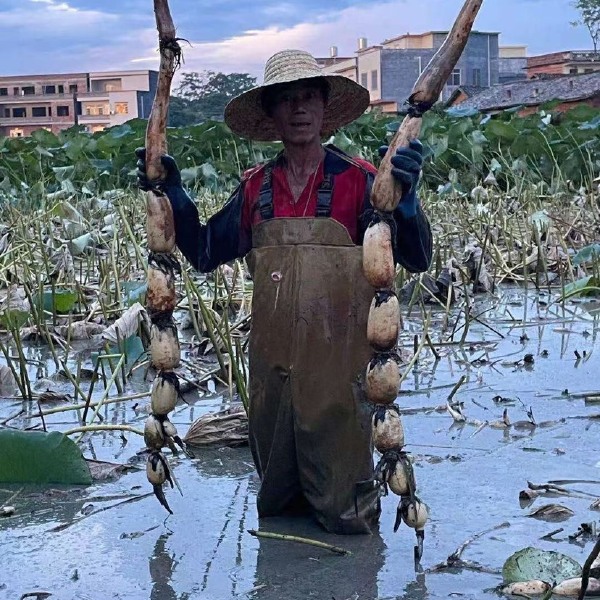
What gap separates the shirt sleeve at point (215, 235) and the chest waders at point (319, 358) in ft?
0.49

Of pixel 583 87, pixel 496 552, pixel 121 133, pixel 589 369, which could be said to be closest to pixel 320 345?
pixel 496 552

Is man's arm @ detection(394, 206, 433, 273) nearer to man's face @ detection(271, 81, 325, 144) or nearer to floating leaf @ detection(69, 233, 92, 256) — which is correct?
man's face @ detection(271, 81, 325, 144)

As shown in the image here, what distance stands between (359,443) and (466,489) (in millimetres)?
354

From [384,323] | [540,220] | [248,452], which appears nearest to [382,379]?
[384,323]

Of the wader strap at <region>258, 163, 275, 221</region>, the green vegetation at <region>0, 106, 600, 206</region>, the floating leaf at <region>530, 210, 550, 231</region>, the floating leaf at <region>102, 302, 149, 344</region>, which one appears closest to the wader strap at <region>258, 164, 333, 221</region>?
the wader strap at <region>258, 163, 275, 221</region>

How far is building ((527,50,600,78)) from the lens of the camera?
56.5 meters

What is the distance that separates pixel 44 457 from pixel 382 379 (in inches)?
40.1

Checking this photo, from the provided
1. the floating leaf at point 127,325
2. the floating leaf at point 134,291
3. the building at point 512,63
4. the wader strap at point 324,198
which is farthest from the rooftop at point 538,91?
the building at point 512,63

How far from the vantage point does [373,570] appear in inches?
94.3

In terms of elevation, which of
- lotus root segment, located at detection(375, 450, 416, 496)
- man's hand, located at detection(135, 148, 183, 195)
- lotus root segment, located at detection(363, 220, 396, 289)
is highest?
man's hand, located at detection(135, 148, 183, 195)

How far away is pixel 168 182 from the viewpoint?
276 cm

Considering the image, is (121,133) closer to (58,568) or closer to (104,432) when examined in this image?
(104,432)

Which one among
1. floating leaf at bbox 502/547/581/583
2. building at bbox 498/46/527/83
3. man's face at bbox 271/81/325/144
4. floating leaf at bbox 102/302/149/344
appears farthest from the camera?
building at bbox 498/46/527/83

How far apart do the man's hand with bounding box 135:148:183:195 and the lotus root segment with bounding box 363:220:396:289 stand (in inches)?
22.0
